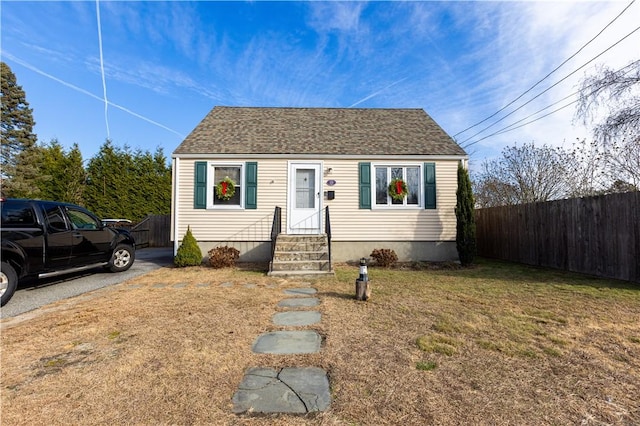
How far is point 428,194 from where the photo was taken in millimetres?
9242

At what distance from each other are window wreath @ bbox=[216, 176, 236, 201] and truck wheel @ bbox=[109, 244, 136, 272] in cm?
282

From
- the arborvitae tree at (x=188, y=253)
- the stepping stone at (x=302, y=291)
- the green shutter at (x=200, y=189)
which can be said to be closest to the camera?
the stepping stone at (x=302, y=291)

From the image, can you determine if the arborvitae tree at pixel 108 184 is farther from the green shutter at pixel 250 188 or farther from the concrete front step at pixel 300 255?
the concrete front step at pixel 300 255

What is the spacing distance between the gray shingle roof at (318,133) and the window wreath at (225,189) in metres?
0.95

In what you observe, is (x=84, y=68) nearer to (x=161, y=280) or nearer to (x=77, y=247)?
(x=77, y=247)

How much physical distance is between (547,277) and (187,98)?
51.1 ft

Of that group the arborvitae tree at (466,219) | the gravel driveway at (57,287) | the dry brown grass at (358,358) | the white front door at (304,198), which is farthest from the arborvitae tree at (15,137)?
the arborvitae tree at (466,219)

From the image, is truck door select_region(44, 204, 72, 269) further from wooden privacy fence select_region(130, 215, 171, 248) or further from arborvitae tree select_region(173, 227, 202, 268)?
wooden privacy fence select_region(130, 215, 171, 248)

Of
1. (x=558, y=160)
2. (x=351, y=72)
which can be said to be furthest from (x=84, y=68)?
Result: (x=558, y=160)

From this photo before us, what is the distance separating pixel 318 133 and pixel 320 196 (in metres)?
2.57

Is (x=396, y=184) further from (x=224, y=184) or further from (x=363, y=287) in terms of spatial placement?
(x=224, y=184)

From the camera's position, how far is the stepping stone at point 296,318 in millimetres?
3838

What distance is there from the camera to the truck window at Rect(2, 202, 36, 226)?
501cm

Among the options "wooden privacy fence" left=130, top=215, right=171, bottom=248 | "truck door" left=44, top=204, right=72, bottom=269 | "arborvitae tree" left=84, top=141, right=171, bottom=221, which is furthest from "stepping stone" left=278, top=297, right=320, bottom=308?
"arborvitae tree" left=84, top=141, right=171, bottom=221
